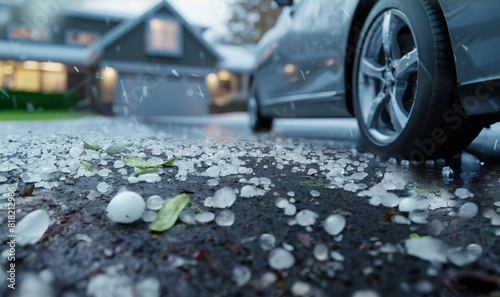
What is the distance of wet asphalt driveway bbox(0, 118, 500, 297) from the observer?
2.65 ft

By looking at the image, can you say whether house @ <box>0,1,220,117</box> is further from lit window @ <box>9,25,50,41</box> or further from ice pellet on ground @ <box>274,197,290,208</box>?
ice pellet on ground @ <box>274,197,290,208</box>

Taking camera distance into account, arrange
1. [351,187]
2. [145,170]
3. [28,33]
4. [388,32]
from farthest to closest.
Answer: [28,33] → [388,32] → [145,170] → [351,187]

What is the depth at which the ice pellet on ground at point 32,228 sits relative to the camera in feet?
3.26

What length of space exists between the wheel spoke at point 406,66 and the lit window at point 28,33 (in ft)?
61.0

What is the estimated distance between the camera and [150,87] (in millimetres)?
14898

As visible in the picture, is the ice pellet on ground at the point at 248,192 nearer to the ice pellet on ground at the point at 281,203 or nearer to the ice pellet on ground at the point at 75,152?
the ice pellet on ground at the point at 281,203

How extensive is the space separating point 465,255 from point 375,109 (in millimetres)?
1363

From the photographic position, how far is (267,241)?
996 mm

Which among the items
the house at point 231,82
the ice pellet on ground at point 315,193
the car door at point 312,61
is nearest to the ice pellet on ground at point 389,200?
the ice pellet on ground at point 315,193

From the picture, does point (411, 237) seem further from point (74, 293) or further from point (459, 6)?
point (459, 6)

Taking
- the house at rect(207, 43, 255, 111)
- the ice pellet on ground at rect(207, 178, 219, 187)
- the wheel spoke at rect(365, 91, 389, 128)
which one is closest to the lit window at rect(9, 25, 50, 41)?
the house at rect(207, 43, 255, 111)

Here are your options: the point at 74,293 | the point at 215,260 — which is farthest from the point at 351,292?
the point at 74,293

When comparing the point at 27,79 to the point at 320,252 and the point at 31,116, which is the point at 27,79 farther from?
the point at 320,252

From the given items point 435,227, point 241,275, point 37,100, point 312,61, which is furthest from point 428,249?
point 37,100
